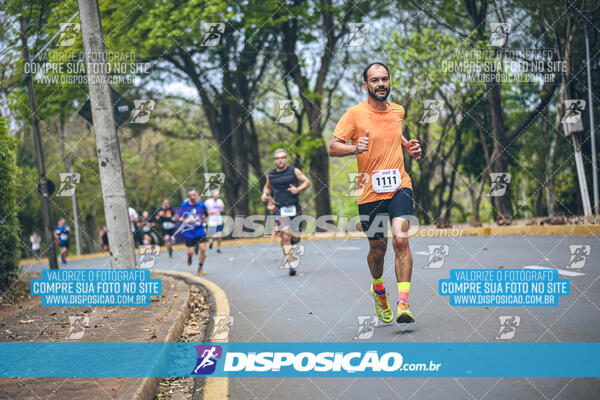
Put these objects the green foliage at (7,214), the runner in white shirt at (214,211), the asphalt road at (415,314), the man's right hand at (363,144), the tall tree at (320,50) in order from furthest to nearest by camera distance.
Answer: the tall tree at (320,50) < the runner in white shirt at (214,211) < the green foliage at (7,214) < the man's right hand at (363,144) < the asphalt road at (415,314)

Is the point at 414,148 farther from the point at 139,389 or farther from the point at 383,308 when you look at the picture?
the point at 139,389

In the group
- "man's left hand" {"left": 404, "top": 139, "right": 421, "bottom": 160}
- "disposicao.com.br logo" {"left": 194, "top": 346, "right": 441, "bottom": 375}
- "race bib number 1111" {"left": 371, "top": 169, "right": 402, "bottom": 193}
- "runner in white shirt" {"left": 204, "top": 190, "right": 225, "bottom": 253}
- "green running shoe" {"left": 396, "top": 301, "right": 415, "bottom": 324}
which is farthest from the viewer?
"runner in white shirt" {"left": 204, "top": 190, "right": 225, "bottom": 253}

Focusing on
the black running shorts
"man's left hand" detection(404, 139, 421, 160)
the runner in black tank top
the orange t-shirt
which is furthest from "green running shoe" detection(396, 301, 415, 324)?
the runner in black tank top

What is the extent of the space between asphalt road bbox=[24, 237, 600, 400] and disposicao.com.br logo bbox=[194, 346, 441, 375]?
0.23 metres

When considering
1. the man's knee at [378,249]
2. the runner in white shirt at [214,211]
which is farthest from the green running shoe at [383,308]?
the runner in white shirt at [214,211]

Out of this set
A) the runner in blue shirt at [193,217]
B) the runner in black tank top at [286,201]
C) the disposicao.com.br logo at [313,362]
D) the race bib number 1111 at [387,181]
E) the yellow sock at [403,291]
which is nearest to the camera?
the disposicao.com.br logo at [313,362]

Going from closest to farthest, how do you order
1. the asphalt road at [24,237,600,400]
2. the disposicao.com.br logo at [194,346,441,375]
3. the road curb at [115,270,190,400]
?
the asphalt road at [24,237,600,400], the road curb at [115,270,190,400], the disposicao.com.br logo at [194,346,441,375]

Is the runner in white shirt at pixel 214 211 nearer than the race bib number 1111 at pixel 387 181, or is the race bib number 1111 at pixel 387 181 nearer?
the race bib number 1111 at pixel 387 181

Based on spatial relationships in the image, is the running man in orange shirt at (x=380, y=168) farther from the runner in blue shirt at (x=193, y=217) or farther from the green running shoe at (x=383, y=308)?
the runner in blue shirt at (x=193, y=217)

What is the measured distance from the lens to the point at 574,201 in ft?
80.9

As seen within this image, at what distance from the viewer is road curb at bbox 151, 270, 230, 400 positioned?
15.4ft

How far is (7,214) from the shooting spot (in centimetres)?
1192

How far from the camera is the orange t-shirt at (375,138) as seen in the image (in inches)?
236

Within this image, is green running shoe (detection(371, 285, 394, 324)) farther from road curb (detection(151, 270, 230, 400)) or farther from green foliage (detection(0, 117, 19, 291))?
green foliage (detection(0, 117, 19, 291))
